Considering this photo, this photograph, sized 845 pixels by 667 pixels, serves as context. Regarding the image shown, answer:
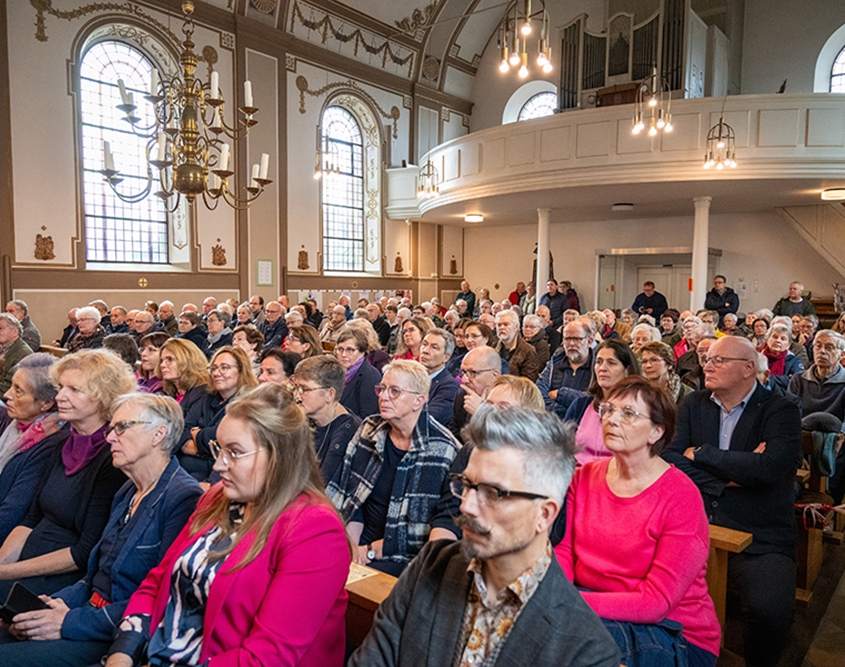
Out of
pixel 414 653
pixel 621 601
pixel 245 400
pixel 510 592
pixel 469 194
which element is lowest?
pixel 621 601

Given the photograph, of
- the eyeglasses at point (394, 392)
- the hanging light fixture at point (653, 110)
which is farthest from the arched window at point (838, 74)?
the eyeglasses at point (394, 392)

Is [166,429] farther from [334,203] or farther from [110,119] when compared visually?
[334,203]

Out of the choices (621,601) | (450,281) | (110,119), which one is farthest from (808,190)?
(110,119)

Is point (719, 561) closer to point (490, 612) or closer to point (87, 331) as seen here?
point (490, 612)

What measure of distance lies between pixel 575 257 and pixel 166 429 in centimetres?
1325

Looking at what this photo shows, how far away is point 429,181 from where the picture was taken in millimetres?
11984

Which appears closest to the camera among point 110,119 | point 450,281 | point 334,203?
point 110,119

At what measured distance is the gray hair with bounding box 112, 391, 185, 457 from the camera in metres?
2.19

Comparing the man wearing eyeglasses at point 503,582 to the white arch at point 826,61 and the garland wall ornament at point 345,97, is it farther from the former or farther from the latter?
the white arch at point 826,61

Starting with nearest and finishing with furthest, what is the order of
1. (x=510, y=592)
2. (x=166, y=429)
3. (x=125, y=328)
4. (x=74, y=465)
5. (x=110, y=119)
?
(x=510, y=592) < (x=166, y=429) < (x=74, y=465) < (x=125, y=328) < (x=110, y=119)

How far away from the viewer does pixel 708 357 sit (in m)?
2.91

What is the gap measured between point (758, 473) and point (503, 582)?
5.71 feet

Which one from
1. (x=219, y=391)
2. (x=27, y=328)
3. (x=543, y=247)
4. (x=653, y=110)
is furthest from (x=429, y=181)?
(x=219, y=391)

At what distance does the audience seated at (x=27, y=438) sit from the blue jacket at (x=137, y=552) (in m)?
0.65
